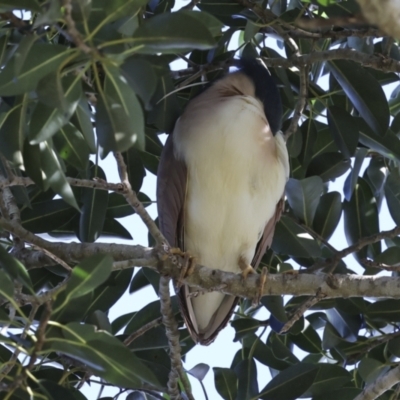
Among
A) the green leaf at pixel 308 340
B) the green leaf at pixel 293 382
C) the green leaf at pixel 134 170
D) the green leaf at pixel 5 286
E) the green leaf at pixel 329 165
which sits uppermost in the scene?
the green leaf at pixel 5 286

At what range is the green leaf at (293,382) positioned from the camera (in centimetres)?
249

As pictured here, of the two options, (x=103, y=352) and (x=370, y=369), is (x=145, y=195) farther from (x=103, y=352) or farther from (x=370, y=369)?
(x=103, y=352)

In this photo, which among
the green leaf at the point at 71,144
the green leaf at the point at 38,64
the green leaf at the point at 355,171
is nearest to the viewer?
the green leaf at the point at 38,64

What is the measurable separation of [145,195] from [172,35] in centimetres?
152

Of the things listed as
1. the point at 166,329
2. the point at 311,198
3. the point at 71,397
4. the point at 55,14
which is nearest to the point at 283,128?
the point at 311,198

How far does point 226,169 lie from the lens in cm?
299

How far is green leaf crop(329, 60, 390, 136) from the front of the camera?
2572mm

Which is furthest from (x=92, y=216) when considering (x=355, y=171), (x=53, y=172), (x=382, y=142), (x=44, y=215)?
(x=382, y=142)

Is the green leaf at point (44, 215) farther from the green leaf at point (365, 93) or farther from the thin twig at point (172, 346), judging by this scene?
the green leaf at point (365, 93)

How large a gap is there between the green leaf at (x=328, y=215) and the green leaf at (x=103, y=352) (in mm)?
1364

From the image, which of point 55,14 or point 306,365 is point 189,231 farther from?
point 55,14

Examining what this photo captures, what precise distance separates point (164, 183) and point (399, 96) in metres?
1.03

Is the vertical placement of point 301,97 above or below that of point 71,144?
below

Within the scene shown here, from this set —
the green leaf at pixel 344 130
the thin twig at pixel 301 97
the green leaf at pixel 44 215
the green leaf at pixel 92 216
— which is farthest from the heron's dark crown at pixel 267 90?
the green leaf at pixel 44 215
